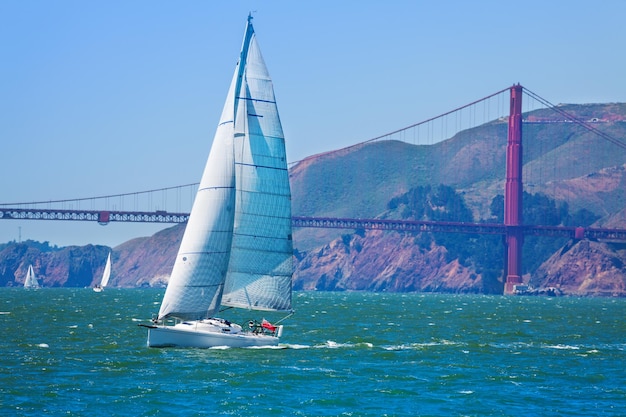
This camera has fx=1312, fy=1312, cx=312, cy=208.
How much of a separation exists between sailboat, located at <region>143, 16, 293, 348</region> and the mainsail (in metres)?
0.03

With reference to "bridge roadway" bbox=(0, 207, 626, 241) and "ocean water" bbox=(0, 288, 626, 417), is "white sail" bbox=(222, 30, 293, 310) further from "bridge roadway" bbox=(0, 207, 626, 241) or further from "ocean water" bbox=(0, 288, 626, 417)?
"bridge roadway" bbox=(0, 207, 626, 241)

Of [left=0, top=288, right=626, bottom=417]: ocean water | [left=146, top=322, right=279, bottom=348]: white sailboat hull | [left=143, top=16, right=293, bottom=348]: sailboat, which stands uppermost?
[left=143, top=16, right=293, bottom=348]: sailboat

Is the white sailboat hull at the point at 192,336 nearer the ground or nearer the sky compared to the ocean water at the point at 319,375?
nearer the sky

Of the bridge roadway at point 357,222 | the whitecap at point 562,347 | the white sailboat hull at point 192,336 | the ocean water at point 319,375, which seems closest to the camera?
the ocean water at point 319,375

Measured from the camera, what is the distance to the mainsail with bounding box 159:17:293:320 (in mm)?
39281

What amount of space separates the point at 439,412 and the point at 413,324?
34235 millimetres

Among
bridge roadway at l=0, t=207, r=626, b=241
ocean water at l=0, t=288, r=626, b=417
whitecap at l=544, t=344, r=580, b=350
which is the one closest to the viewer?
ocean water at l=0, t=288, r=626, b=417

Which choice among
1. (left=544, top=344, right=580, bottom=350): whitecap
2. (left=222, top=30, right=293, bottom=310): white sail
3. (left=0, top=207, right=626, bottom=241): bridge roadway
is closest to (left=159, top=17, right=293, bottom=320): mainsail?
(left=222, top=30, right=293, bottom=310): white sail

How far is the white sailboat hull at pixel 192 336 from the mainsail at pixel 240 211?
0.40 meters

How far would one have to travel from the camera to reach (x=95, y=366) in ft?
118

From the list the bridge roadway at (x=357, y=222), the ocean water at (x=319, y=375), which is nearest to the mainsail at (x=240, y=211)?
the ocean water at (x=319, y=375)

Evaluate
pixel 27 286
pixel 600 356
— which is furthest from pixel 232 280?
pixel 27 286

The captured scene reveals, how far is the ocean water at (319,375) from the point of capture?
95.2 ft

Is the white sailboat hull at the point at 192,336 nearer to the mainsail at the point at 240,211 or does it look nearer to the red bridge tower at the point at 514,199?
the mainsail at the point at 240,211
